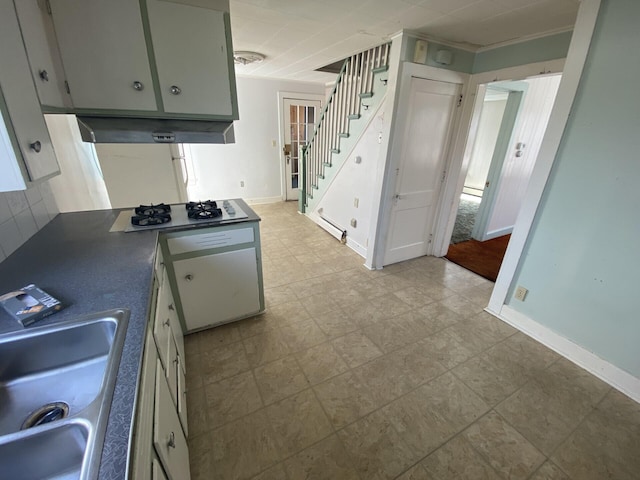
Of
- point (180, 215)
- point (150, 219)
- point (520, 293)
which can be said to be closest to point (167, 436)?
point (150, 219)

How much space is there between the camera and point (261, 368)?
1812 millimetres

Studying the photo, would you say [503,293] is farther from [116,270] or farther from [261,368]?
[116,270]

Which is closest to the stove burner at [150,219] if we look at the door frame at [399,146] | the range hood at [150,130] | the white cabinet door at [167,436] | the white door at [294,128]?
the range hood at [150,130]

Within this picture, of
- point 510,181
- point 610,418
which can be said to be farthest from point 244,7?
point 510,181

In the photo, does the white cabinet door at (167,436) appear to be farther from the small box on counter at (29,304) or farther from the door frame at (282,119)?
the door frame at (282,119)

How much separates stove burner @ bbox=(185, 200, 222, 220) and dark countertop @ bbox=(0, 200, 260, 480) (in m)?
0.10

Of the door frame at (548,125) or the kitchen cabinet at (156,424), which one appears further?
the door frame at (548,125)

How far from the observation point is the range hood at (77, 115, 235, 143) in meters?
1.48

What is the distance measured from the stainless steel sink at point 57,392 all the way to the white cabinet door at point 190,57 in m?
1.32

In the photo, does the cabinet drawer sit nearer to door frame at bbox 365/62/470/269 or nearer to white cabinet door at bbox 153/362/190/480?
white cabinet door at bbox 153/362/190/480

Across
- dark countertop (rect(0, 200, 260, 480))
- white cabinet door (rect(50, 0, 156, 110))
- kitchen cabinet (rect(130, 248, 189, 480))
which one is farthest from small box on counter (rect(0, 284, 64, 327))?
white cabinet door (rect(50, 0, 156, 110))

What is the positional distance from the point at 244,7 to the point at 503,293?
303 cm

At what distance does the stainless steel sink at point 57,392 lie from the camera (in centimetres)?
59

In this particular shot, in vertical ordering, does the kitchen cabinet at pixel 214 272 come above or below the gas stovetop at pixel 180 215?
below
